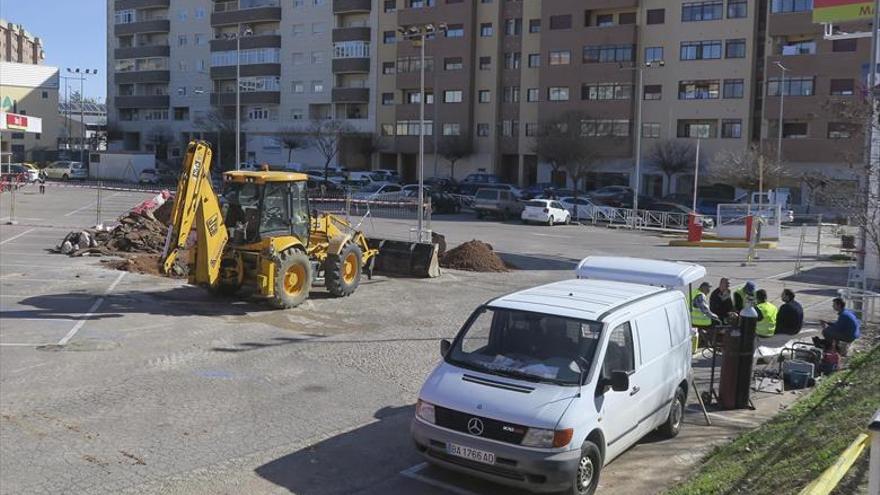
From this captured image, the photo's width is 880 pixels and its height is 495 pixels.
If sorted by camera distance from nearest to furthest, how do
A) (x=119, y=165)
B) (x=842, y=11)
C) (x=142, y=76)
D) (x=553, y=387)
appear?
1. (x=553, y=387)
2. (x=842, y=11)
3. (x=119, y=165)
4. (x=142, y=76)

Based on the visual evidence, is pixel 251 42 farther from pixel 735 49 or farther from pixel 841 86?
pixel 841 86

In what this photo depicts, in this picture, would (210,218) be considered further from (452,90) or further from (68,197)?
(452,90)

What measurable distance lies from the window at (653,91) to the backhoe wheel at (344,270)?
Answer: 53.1 m

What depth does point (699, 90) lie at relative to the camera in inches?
2603

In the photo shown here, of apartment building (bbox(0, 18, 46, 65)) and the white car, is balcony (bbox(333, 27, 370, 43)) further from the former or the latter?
apartment building (bbox(0, 18, 46, 65))

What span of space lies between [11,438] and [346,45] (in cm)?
7939

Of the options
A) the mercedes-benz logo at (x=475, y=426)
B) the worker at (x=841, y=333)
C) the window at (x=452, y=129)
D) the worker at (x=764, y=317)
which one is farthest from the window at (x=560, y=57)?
the mercedes-benz logo at (x=475, y=426)

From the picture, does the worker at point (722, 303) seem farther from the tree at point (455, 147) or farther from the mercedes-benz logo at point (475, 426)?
the tree at point (455, 147)

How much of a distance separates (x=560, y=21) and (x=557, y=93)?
19.8ft

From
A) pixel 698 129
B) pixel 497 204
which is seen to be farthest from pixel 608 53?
pixel 497 204

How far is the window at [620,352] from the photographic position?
27.0ft

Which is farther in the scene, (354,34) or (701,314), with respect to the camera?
(354,34)

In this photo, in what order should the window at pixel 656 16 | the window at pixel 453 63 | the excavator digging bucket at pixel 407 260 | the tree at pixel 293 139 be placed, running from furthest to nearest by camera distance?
1. the tree at pixel 293 139
2. the window at pixel 453 63
3. the window at pixel 656 16
4. the excavator digging bucket at pixel 407 260

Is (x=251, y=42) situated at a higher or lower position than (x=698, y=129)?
higher
